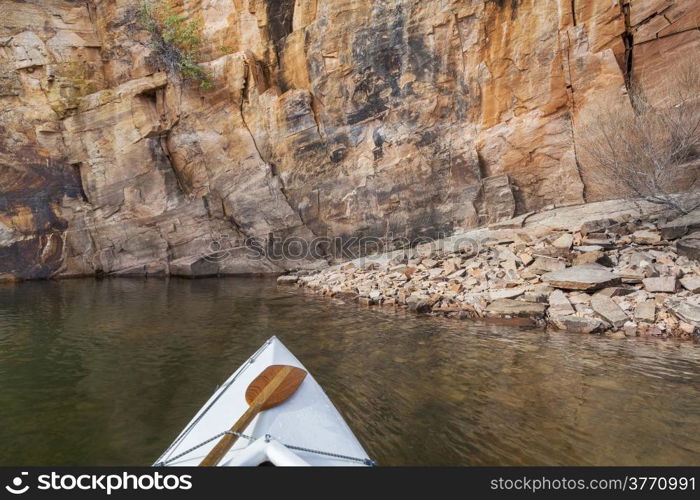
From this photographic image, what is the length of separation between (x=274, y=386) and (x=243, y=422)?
0.60 metres

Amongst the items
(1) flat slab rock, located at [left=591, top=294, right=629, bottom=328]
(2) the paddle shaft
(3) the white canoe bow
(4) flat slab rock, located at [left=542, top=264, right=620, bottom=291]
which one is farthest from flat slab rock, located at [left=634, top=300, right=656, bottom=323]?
(2) the paddle shaft

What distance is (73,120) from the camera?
21.1 m

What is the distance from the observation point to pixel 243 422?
11.3 feet

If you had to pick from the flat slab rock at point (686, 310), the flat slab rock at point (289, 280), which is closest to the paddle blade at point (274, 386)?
the flat slab rock at point (686, 310)

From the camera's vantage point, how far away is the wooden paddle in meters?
3.21

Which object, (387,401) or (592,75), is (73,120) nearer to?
(387,401)

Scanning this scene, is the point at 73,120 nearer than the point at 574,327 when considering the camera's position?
No

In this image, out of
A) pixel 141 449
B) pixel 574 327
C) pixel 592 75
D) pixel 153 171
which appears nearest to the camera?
pixel 141 449

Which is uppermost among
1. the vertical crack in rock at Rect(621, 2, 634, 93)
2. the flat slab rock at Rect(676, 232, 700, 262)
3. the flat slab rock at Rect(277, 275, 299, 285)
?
the vertical crack in rock at Rect(621, 2, 634, 93)

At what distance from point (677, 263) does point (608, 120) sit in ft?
21.2

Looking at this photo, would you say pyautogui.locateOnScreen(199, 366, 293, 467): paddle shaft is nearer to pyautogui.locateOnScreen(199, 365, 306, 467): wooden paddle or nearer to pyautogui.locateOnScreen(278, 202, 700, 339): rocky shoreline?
pyautogui.locateOnScreen(199, 365, 306, 467): wooden paddle

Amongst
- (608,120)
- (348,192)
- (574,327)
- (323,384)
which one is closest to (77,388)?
(323,384)

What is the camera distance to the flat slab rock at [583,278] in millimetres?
8844

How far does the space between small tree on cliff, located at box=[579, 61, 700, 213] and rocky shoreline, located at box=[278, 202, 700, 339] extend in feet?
3.18
